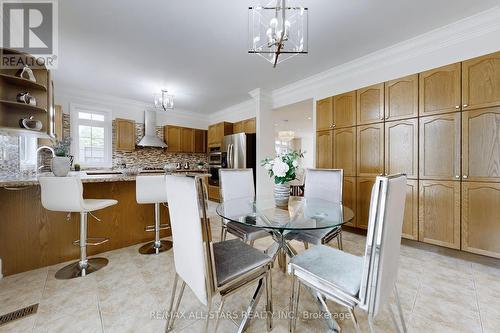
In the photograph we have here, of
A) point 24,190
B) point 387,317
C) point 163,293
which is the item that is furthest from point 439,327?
point 24,190

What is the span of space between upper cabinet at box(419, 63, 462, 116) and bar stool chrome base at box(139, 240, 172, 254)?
11.6 feet

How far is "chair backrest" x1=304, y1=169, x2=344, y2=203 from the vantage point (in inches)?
88.8

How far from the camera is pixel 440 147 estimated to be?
2389 millimetres

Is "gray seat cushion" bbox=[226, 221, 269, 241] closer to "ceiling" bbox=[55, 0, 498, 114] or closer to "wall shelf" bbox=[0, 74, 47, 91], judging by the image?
"ceiling" bbox=[55, 0, 498, 114]

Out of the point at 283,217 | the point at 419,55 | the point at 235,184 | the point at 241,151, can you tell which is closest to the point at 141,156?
the point at 241,151

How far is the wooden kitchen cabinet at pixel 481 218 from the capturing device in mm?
2066

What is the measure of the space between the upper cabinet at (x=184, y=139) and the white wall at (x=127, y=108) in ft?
1.12

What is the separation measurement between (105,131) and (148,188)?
3699 mm

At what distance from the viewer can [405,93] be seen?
2.65 m

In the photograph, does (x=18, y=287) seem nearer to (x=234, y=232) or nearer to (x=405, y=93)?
(x=234, y=232)

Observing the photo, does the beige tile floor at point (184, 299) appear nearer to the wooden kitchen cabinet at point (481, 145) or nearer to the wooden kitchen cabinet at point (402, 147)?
the wooden kitchen cabinet at point (481, 145)

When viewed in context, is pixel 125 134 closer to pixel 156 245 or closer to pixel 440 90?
pixel 156 245

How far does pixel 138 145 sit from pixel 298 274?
206 inches

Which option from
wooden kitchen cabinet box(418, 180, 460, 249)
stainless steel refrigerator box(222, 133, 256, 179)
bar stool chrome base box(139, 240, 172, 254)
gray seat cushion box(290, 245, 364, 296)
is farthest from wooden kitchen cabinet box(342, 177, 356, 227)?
bar stool chrome base box(139, 240, 172, 254)
